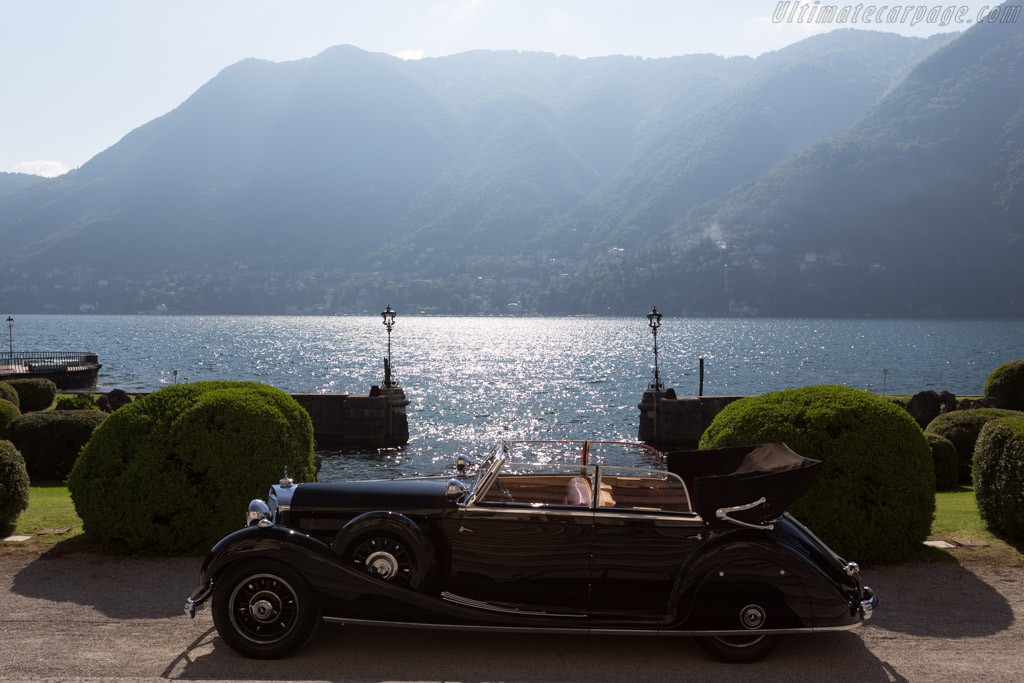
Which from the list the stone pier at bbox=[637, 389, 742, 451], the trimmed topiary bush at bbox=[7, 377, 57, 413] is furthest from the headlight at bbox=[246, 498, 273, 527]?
the trimmed topiary bush at bbox=[7, 377, 57, 413]

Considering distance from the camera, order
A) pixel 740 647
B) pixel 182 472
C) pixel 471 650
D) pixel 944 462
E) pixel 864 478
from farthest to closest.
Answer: pixel 944 462, pixel 182 472, pixel 864 478, pixel 471 650, pixel 740 647

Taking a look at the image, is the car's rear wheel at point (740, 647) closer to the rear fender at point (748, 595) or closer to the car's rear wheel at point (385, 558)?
the rear fender at point (748, 595)

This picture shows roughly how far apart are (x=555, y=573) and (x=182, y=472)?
5169mm

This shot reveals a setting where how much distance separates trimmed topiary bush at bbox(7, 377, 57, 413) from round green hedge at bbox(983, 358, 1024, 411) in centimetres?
4195

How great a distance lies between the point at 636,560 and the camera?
19.0 feet

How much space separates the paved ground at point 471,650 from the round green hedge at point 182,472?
3.87 ft

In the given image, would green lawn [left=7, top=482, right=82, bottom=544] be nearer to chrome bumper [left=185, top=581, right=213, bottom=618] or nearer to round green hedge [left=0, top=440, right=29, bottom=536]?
round green hedge [left=0, top=440, right=29, bottom=536]

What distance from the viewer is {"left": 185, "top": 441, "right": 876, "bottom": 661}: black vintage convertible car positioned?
573 centimetres

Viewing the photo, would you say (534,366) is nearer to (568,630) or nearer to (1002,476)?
(1002,476)

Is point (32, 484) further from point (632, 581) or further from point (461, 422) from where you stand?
point (461, 422)

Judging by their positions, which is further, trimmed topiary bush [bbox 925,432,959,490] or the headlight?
trimmed topiary bush [bbox 925,432,959,490]

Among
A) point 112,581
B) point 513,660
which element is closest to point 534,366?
point 112,581

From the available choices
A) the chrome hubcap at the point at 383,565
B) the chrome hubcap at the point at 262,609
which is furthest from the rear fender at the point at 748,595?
the chrome hubcap at the point at 262,609

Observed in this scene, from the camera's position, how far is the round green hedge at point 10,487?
9703 millimetres
